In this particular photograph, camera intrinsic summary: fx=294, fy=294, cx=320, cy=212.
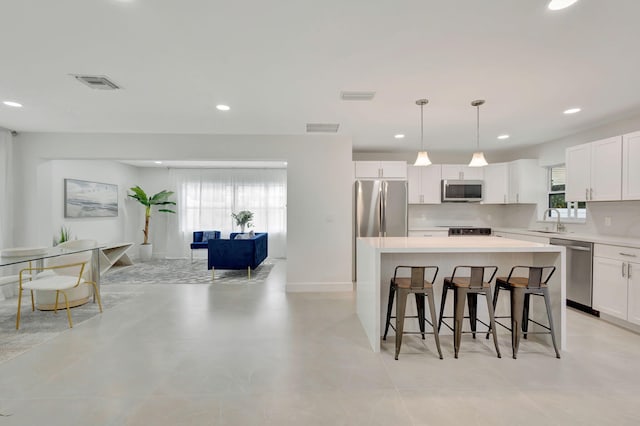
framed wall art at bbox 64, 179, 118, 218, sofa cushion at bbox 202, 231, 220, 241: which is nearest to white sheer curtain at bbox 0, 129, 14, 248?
framed wall art at bbox 64, 179, 118, 218

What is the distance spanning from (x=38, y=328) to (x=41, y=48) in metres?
2.79

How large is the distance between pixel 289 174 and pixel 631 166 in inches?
167

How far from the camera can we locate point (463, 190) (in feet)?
18.4

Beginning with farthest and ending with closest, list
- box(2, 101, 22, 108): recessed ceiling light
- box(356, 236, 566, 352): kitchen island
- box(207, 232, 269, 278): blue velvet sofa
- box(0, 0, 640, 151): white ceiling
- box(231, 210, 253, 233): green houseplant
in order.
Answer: box(231, 210, 253, 233): green houseplant, box(207, 232, 269, 278): blue velvet sofa, box(2, 101, 22, 108): recessed ceiling light, box(356, 236, 566, 352): kitchen island, box(0, 0, 640, 151): white ceiling

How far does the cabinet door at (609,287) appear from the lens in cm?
317

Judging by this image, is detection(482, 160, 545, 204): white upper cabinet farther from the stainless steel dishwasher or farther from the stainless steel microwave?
the stainless steel dishwasher

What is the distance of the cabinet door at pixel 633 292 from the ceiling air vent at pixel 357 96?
10.6ft

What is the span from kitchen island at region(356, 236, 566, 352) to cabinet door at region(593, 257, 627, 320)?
3.53 ft

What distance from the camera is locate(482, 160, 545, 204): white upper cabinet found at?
17.1 feet

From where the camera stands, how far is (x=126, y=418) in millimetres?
1798

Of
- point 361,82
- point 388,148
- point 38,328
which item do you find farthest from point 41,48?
point 388,148

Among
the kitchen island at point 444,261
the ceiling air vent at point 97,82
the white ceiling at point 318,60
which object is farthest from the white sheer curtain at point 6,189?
the kitchen island at point 444,261

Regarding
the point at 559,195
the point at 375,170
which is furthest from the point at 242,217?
the point at 559,195

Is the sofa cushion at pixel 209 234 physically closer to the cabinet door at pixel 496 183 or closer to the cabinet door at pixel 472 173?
the cabinet door at pixel 472 173
